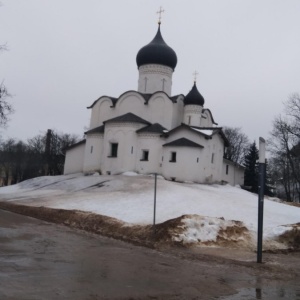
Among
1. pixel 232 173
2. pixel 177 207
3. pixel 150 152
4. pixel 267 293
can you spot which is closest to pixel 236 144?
pixel 232 173

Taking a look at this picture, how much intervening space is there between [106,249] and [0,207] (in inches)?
545

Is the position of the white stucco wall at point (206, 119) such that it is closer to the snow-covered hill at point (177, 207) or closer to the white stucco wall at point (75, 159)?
the white stucco wall at point (75, 159)

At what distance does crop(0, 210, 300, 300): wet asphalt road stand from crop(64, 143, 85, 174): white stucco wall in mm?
29898

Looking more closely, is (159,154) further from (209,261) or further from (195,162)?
(209,261)

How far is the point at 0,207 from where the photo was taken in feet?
75.0

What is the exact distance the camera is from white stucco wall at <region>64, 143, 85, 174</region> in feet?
137

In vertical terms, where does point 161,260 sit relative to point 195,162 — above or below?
below

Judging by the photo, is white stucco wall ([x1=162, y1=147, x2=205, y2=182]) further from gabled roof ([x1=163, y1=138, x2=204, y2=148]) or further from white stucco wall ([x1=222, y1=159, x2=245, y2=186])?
white stucco wall ([x1=222, y1=159, x2=245, y2=186])

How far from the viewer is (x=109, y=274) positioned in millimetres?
7793

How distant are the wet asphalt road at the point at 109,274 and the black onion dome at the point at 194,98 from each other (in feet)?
101

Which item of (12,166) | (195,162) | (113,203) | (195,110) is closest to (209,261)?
(113,203)

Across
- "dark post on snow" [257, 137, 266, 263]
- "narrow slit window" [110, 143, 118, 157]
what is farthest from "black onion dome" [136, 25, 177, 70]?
"dark post on snow" [257, 137, 266, 263]

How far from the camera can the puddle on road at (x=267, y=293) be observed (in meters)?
6.89

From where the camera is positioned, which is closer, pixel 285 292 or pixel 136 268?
pixel 285 292
